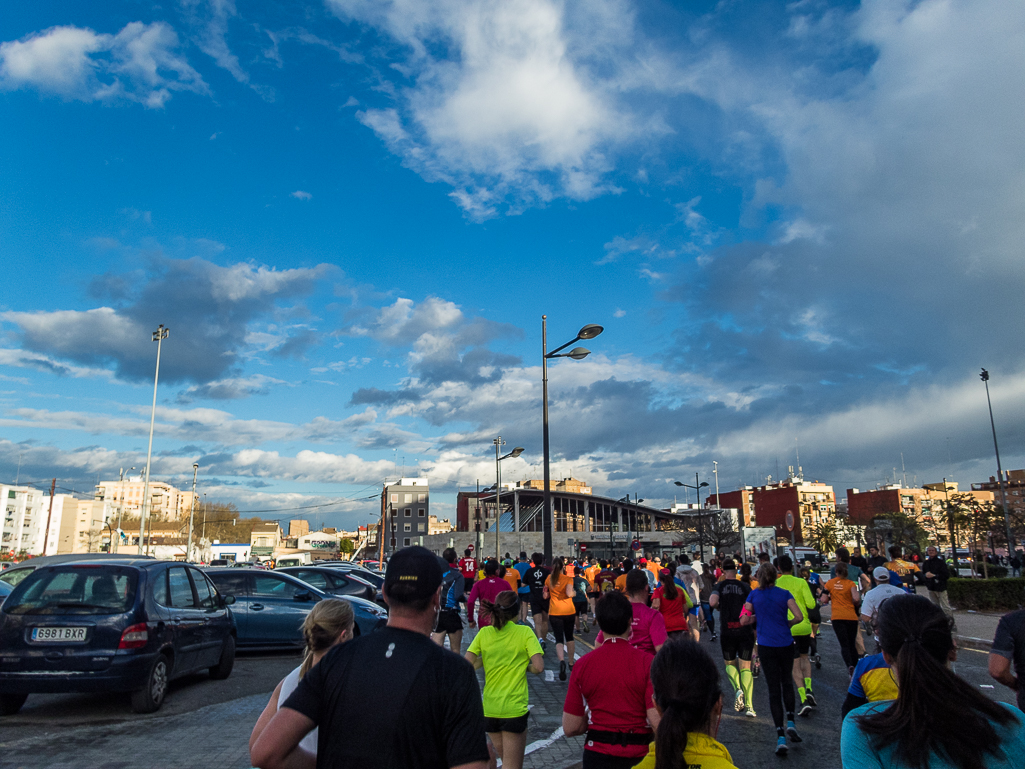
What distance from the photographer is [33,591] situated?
7789 mm

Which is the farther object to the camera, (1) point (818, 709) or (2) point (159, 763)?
(1) point (818, 709)

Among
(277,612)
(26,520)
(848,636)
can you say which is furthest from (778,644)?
(26,520)

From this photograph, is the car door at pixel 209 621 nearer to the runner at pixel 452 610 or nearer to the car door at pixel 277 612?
the car door at pixel 277 612

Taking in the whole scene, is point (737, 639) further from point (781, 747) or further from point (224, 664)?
point (224, 664)

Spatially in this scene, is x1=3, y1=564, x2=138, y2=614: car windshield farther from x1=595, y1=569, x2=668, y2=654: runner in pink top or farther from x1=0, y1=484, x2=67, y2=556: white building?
x1=0, y1=484, x2=67, y2=556: white building

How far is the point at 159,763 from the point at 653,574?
10128 millimetres

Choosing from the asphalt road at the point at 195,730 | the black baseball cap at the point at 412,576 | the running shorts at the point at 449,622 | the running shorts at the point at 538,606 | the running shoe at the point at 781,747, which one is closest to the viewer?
the black baseball cap at the point at 412,576

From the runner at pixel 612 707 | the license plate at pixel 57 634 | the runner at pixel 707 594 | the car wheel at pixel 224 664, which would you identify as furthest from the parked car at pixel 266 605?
the runner at pixel 612 707

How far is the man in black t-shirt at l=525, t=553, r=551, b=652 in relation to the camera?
14305 mm

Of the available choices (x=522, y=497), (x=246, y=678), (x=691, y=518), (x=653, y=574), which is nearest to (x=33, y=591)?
(x=246, y=678)

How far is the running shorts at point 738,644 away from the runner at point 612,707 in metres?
5.06

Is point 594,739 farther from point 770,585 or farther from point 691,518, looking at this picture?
point 691,518

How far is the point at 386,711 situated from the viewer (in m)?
2.17

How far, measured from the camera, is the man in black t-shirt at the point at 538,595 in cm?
1430
